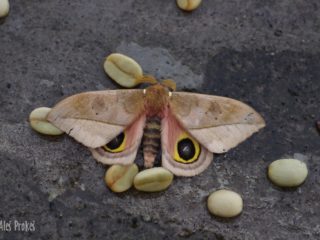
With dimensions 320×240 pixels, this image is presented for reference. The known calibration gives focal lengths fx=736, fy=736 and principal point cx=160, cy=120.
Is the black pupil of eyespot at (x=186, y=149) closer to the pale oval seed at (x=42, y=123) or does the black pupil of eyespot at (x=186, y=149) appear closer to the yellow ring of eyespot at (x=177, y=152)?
the yellow ring of eyespot at (x=177, y=152)

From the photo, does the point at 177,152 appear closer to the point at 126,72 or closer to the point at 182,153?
the point at 182,153

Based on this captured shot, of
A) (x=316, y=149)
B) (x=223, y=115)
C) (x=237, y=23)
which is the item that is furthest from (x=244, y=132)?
(x=237, y=23)

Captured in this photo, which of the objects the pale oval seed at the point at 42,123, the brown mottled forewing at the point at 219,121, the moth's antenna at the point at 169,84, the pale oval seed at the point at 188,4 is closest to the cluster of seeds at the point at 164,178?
the pale oval seed at the point at 42,123

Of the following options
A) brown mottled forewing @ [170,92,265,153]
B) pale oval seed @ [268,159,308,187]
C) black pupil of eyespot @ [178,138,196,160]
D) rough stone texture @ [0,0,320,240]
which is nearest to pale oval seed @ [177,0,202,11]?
rough stone texture @ [0,0,320,240]

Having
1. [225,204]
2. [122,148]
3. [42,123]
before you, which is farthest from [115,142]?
[225,204]

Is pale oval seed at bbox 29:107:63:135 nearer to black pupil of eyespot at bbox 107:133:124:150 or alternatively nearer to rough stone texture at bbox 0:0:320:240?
rough stone texture at bbox 0:0:320:240

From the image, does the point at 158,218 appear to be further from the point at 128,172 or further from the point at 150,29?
the point at 150,29
